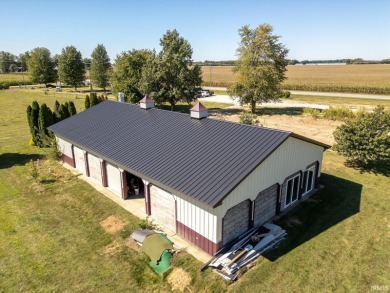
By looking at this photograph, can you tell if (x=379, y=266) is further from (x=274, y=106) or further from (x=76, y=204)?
(x=274, y=106)

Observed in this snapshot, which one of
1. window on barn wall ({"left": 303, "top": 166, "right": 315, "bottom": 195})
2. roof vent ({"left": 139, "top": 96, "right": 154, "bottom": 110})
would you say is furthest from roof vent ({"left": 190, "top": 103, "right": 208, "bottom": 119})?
window on barn wall ({"left": 303, "top": 166, "right": 315, "bottom": 195})

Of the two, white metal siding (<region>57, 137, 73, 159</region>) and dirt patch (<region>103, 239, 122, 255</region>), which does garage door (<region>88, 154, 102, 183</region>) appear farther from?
dirt patch (<region>103, 239, 122, 255</region>)

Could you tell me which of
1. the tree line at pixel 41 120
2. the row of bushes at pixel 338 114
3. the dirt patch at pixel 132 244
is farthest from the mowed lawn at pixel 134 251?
the row of bushes at pixel 338 114

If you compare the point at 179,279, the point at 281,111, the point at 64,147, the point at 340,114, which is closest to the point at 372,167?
the point at 340,114

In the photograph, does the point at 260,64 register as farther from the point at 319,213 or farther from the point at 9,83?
the point at 9,83

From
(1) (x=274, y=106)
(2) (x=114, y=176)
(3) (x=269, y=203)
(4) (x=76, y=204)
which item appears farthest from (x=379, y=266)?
(1) (x=274, y=106)

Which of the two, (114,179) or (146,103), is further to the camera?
(146,103)

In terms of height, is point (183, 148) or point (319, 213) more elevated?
point (183, 148)
